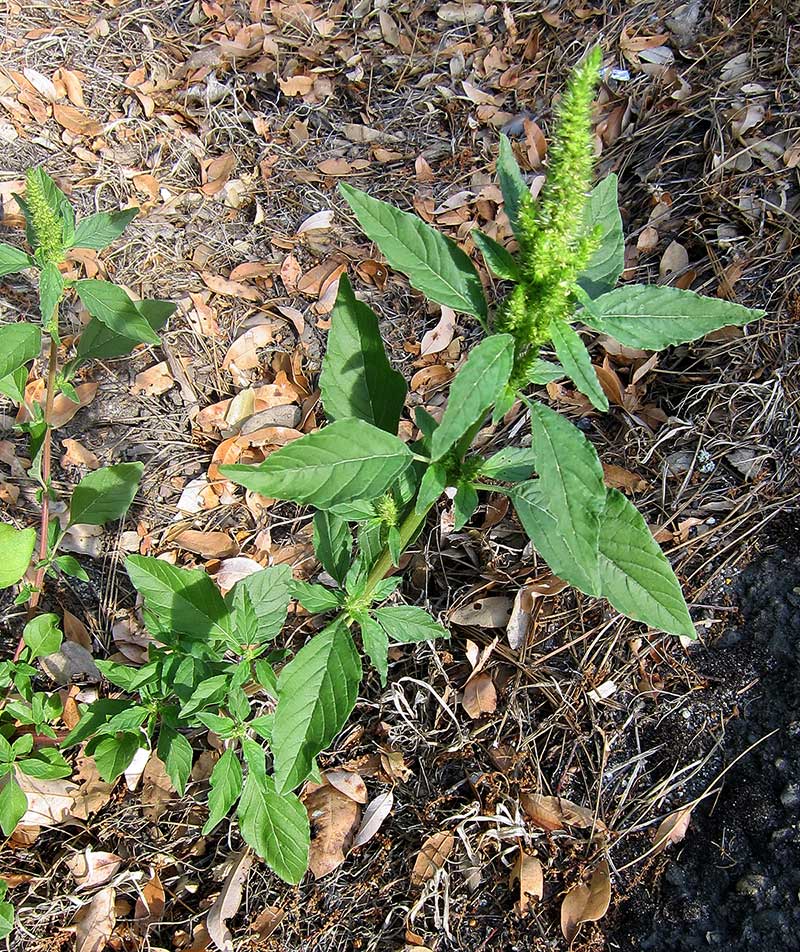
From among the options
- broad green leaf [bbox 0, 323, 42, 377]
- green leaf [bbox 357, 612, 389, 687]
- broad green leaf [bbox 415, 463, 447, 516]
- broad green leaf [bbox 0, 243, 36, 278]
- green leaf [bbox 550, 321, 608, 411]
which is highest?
green leaf [bbox 550, 321, 608, 411]

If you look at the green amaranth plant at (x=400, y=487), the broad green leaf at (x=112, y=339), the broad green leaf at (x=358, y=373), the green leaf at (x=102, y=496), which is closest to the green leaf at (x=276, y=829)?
the green amaranth plant at (x=400, y=487)

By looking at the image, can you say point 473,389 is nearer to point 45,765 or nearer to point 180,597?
point 180,597

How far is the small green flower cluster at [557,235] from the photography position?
1.22 m

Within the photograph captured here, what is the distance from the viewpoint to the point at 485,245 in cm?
143

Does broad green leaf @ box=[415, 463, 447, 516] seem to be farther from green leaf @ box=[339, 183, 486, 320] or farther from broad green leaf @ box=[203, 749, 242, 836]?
broad green leaf @ box=[203, 749, 242, 836]

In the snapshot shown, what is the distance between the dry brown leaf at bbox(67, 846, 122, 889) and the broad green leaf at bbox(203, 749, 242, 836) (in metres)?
0.70

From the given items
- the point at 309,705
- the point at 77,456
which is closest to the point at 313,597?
the point at 309,705

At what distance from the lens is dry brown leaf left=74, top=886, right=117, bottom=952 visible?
226cm

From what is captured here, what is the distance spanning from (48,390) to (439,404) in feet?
4.94

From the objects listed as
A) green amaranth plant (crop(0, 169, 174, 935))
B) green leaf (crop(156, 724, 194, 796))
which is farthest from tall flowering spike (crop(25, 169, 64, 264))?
green leaf (crop(156, 724, 194, 796))

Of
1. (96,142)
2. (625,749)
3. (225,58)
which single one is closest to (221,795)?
(625,749)

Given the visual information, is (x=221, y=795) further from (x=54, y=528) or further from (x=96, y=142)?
(x=96, y=142)

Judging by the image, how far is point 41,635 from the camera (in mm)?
2195

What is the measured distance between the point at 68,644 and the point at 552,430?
2059 millimetres
